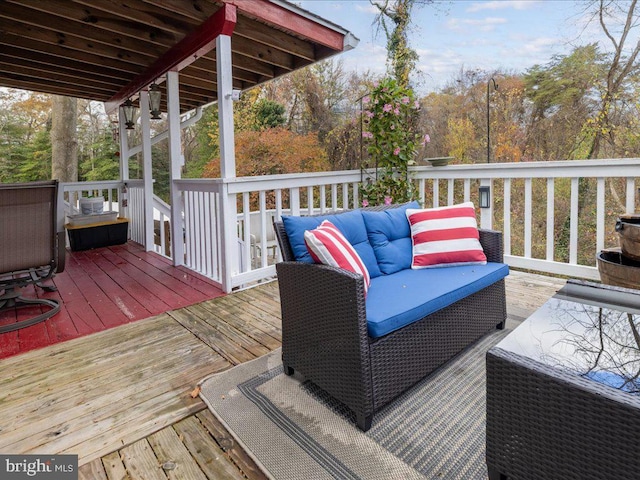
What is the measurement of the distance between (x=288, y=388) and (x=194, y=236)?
8.32ft

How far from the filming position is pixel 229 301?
3.27m

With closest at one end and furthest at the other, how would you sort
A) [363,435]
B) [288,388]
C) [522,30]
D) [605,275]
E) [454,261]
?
[363,435] < [288,388] < [454,261] < [605,275] < [522,30]

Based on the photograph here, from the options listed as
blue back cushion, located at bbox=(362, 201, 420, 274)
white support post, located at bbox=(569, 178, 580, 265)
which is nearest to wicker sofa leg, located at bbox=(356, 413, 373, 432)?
blue back cushion, located at bbox=(362, 201, 420, 274)

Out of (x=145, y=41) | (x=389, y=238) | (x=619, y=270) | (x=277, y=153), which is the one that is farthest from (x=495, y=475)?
(x=277, y=153)

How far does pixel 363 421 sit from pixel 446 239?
4.42 feet

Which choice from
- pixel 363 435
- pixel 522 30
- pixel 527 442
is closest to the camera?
pixel 527 442

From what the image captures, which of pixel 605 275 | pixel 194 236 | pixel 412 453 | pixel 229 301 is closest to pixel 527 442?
pixel 412 453

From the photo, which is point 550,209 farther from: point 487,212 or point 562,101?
point 562,101

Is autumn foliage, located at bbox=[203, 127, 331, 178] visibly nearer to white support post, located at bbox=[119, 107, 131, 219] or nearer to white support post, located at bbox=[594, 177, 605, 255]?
white support post, located at bbox=[119, 107, 131, 219]

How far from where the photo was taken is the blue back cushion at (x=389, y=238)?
2418mm

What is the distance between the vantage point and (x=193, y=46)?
368 centimetres

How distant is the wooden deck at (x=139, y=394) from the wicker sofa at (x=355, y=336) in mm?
482

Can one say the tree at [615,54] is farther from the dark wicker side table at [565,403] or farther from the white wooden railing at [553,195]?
the dark wicker side table at [565,403]

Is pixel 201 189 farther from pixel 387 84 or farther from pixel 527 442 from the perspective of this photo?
pixel 527 442
